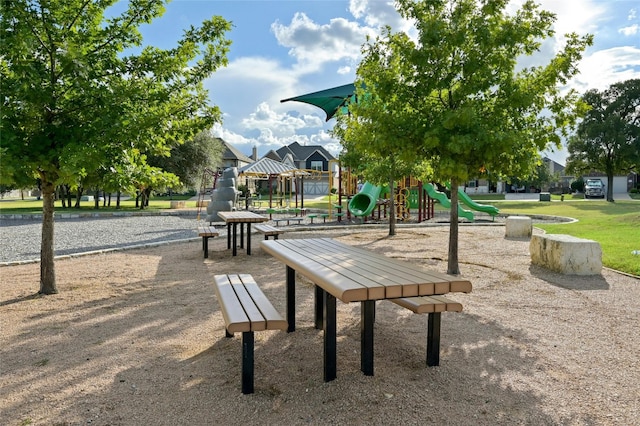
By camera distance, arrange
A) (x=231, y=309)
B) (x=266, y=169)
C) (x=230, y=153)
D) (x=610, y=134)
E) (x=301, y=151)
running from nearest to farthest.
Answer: (x=231, y=309)
(x=266, y=169)
(x=610, y=134)
(x=230, y=153)
(x=301, y=151)

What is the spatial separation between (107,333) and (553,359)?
443 centimetres

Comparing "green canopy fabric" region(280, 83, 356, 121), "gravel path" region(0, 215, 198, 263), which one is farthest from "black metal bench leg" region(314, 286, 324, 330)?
"green canopy fabric" region(280, 83, 356, 121)

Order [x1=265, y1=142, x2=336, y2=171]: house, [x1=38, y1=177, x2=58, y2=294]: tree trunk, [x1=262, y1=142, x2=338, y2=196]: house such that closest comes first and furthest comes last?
[x1=38, y1=177, x2=58, y2=294]: tree trunk → [x1=262, y1=142, x2=338, y2=196]: house → [x1=265, y1=142, x2=336, y2=171]: house

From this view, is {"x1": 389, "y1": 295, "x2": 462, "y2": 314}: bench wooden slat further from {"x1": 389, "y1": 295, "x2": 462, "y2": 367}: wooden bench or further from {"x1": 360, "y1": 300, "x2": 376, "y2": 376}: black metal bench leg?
{"x1": 360, "y1": 300, "x2": 376, "y2": 376}: black metal bench leg

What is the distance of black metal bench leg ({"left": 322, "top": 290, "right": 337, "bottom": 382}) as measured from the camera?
3.43 m

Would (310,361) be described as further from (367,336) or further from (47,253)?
(47,253)

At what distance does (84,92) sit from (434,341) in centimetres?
516

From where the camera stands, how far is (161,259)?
9.69 m

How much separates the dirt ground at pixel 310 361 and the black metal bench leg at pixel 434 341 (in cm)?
8

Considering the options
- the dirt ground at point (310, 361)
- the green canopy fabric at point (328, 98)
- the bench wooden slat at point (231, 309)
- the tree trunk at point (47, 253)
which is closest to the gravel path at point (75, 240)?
the tree trunk at point (47, 253)

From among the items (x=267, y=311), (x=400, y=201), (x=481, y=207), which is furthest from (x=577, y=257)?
(x=481, y=207)

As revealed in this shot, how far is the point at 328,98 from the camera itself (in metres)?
23.4

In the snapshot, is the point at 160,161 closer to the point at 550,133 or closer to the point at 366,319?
the point at 550,133

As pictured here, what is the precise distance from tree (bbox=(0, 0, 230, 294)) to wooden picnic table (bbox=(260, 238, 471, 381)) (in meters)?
3.03
